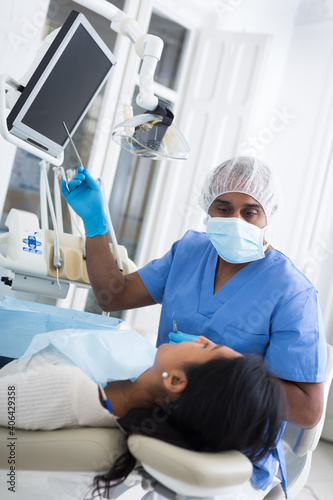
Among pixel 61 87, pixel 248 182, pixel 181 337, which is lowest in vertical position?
pixel 181 337

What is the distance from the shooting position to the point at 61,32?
1.30 m

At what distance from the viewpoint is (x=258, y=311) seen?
1.32 m

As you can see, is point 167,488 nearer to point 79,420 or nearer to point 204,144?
point 79,420

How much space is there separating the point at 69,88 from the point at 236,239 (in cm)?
68

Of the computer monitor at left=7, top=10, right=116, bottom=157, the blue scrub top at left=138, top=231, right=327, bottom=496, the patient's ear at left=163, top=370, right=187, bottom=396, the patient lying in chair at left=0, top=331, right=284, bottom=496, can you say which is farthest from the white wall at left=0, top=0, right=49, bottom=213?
the patient's ear at left=163, top=370, right=187, bottom=396

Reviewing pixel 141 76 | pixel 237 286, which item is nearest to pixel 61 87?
pixel 141 76

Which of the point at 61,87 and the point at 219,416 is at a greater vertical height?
the point at 61,87

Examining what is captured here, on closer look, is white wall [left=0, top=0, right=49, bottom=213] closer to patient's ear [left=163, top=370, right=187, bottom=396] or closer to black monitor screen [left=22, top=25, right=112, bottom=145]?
black monitor screen [left=22, top=25, right=112, bottom=145]

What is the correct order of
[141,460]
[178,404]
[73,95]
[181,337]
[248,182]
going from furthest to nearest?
[73,95]
[248,182]
[181,337]
[178,404]
[141,460]

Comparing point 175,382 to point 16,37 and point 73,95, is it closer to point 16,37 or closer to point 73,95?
point 73,95

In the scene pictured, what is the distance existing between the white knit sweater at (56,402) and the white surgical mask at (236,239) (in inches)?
24.0

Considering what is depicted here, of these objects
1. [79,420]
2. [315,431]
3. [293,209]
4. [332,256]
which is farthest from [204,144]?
[79,420]

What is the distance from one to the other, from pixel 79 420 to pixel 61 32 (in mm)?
994

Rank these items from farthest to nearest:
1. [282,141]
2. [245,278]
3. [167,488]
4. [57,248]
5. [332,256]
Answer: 1. [282,141]
2. [332,256]
3. [57,248]
4. [245,278]
5. [167,488]
